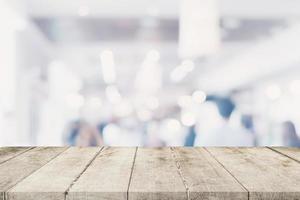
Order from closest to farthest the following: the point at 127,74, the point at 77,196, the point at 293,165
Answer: the point at 77,196 → the point at 293,165 → the point at 127,74

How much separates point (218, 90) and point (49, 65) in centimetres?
105

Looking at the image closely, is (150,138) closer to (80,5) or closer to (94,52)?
(94,52)

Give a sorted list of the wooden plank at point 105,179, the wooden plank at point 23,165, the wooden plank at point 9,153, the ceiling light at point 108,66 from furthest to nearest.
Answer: the ceiling light at point 108,66
the wooden plank at point 9,153
the wooden plank at point 23,165
the wooden plank at point 105,179

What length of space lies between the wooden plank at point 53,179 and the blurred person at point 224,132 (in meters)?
1.39

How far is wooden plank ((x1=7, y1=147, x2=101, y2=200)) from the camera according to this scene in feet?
2.64

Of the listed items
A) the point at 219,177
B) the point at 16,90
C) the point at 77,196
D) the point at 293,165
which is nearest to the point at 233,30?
the point at 16,90

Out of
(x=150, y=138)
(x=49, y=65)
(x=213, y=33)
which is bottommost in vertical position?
(x=150, y=138)

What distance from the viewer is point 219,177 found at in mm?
949

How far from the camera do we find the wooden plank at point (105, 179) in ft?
2.64

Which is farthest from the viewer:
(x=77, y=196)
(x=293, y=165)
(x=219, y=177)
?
(x=293, y=165)

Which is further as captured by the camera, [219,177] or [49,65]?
[49,65]

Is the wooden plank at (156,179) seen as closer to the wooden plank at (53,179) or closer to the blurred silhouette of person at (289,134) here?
the wooden plank at (53,179)

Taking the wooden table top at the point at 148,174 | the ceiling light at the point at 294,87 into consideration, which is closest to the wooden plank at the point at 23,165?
the wooden table top at the point at 148,174

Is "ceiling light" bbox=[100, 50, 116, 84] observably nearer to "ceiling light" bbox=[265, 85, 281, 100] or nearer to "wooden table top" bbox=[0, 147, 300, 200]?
"ceiling light" bbox=[265, 85, 281, 100]
